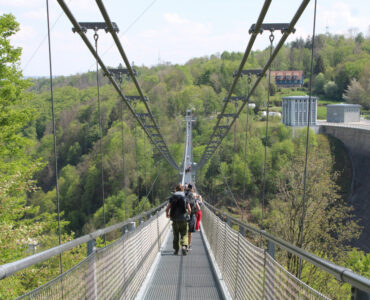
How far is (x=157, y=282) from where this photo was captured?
428 cm

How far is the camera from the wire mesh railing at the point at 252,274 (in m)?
1.94

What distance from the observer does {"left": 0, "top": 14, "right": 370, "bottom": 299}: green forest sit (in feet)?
24.2

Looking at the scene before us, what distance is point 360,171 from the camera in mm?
36531

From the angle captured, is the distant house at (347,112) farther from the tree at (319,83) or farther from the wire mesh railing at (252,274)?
the wire mesh railing at (252,274)

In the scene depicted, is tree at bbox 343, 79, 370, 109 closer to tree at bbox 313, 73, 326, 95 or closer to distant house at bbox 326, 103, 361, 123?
distant house at bbox 326, 103, 361, 123

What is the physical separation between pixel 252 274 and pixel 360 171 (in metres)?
36.9

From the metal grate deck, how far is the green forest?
5.70ft

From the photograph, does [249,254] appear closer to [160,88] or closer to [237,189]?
[237,189]

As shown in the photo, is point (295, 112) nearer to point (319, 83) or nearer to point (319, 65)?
point (319, 83)

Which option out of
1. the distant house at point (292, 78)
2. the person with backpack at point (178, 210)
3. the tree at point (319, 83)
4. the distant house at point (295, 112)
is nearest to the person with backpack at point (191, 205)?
the person with backpack at point (178, 210)

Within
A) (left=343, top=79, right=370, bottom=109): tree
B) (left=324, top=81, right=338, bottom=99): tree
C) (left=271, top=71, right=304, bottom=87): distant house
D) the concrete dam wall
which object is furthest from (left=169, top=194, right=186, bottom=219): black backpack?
(left=324, top=81, right=338, bottom=99): tree

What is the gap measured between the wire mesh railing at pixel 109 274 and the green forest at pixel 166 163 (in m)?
2.52

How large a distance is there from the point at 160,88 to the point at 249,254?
59.9m

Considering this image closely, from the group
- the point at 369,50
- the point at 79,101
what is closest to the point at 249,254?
the point at 79,101
